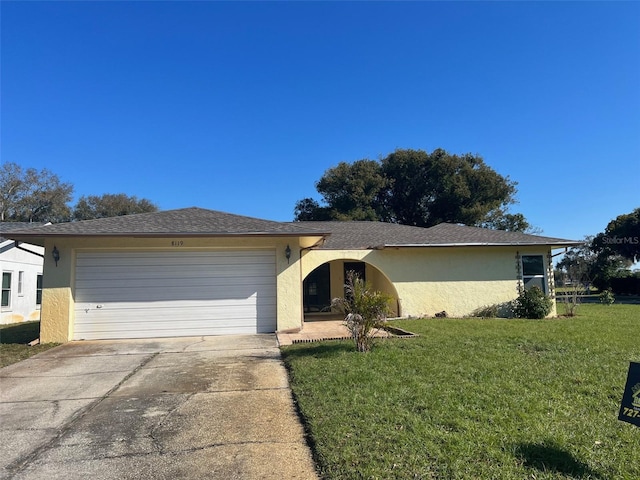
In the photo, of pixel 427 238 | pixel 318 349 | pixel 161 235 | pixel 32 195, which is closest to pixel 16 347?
pixel 161 235

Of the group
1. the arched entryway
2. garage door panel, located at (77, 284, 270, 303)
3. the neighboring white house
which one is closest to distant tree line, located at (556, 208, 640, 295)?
the arched entryway

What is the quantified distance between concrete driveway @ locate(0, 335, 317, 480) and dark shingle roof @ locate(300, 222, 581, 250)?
23.7 ft

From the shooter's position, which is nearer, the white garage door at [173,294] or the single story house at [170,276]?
the single story house at [170,276]

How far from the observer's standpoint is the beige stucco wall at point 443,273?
13.6m

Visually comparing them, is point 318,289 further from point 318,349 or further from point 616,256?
point 616,256

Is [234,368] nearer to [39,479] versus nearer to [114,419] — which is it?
[114,419]

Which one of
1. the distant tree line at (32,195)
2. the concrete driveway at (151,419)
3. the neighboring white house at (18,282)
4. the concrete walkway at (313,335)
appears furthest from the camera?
the distant tree line at (32,195)

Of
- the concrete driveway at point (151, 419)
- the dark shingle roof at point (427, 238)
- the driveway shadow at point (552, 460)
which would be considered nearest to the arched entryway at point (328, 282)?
the dark shingle roof at point (427, 238)

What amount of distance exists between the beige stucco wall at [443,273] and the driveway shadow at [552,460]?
10.3m

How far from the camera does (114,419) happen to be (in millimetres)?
4336

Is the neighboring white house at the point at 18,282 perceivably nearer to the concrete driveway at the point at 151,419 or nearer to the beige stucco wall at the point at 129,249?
the beige stucco wall at the point at 129,249

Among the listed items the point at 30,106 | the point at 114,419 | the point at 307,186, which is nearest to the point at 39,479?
the point at 114,419

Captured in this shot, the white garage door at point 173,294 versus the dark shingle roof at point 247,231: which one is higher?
the dark shingle roof at point 247,231

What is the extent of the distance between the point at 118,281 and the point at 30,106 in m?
7.72
